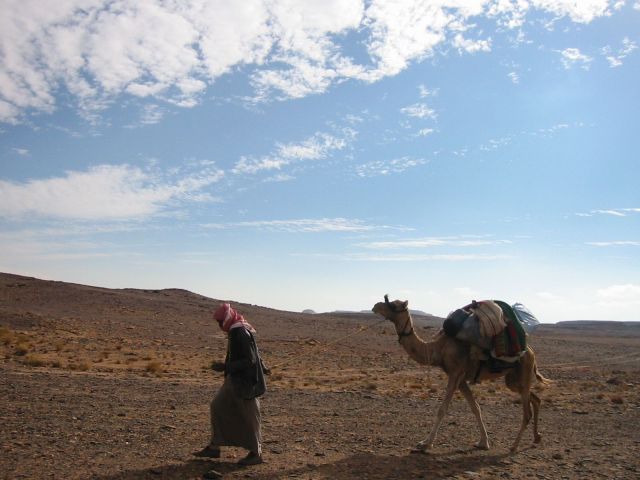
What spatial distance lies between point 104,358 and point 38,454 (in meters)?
18.1

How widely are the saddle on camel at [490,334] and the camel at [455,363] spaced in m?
0.11

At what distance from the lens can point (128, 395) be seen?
14.2 m

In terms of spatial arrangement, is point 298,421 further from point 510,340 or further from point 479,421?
point 510,340

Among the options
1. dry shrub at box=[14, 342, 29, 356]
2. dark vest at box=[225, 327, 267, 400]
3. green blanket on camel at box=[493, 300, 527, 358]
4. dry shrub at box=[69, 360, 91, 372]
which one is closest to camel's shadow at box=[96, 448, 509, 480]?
dark vest at box=[225, 327, 267, 400]

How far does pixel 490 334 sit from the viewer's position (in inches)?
373

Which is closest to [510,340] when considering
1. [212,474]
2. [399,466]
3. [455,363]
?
[455,363]

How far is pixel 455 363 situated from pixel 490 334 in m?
0.70

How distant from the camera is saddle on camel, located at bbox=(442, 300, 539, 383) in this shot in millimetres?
9500

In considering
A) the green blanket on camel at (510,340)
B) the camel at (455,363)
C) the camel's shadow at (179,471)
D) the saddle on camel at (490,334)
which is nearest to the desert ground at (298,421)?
the camel's shadow at (179,471)

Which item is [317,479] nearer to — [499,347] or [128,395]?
[499,347]

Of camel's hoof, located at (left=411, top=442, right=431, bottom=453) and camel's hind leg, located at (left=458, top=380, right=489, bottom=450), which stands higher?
camel's hind leg, located at (left=458, top=380, right=489, bottom=450)

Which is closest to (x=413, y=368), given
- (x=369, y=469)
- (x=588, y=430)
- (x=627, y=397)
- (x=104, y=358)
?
(x=627, y=397)

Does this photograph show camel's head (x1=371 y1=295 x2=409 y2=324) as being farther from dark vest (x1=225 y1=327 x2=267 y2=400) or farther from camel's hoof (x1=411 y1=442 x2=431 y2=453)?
dark vest (x1=225 y1=327 x2=267 y2=400)

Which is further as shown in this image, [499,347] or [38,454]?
[499,347]
